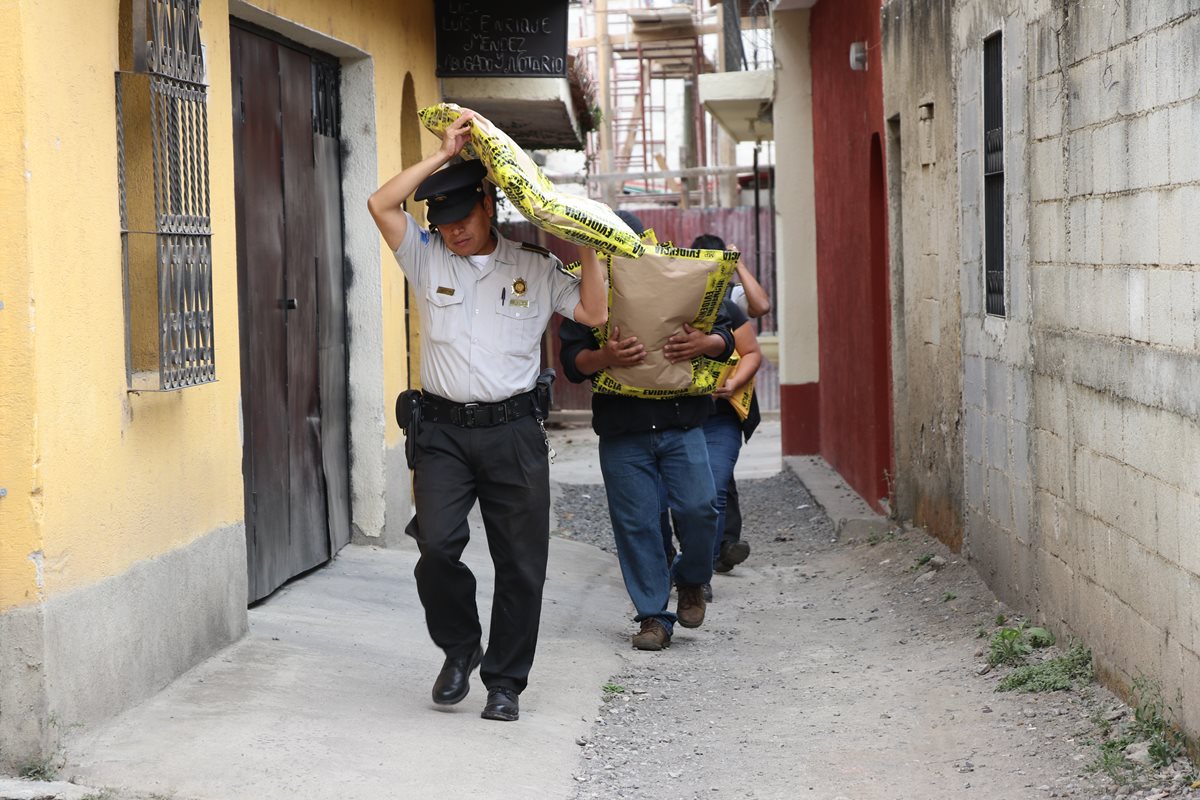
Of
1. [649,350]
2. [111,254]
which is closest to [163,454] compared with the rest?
[111,254]

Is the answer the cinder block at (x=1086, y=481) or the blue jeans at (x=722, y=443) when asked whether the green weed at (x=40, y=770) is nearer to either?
the cinder block at (x=1086, y=481)

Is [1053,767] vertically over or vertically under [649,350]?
under

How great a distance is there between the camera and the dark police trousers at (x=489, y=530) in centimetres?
507

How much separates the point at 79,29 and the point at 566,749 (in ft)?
8.81

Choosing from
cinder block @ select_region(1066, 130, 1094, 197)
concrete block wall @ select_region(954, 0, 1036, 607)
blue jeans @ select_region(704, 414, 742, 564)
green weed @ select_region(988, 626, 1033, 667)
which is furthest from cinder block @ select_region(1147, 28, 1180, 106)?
blue jeans @ select_region(704, 414, 742, 564)

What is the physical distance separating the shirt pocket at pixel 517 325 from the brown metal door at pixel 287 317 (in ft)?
6.18

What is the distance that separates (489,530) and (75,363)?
146 centimetres

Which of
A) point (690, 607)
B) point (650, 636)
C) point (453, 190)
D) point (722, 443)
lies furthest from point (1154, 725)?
point (722, 443)

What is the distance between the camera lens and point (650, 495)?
6723 millimetres

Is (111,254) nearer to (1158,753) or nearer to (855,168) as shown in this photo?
(1158,753)

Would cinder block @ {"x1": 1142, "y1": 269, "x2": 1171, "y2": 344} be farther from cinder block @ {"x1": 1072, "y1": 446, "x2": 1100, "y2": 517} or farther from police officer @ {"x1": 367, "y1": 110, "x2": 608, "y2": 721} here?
police officer @ {"x1": 367, "y1": 110, "x2": 608, "y2": 721}

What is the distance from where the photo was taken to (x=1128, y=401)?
202 inches

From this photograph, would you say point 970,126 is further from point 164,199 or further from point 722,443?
point 164,199

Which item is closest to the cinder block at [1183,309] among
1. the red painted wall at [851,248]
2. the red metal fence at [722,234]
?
the red painted wall at [851,248]
